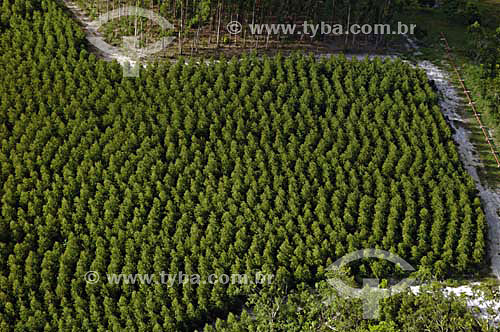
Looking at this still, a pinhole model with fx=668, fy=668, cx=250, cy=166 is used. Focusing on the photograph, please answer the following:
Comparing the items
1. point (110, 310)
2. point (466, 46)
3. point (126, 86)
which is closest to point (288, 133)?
point (126, 86)

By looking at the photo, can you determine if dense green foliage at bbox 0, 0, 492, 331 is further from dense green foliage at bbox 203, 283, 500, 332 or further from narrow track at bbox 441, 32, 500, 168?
narrow track at bbox 441, 32, 500, 168

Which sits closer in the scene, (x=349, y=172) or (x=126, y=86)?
(x=349, y=172)

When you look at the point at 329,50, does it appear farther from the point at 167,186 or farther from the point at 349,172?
the point at 167,186

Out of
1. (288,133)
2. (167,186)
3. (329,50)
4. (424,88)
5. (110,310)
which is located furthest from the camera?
(329,50)

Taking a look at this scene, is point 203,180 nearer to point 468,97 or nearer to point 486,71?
point 468,97

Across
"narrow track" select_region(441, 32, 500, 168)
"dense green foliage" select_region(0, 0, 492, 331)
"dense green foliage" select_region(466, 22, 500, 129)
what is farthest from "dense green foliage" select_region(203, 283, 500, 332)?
"dense green foliage" select_region(466, 22, 500, 129)

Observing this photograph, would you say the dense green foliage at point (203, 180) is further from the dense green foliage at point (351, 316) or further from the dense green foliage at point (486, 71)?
the dense green foliage at point (486, 71)

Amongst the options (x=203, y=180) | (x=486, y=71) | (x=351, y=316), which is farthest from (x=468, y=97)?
(x=351, y=316)

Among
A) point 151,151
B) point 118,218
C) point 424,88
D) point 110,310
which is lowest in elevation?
point 110,310
